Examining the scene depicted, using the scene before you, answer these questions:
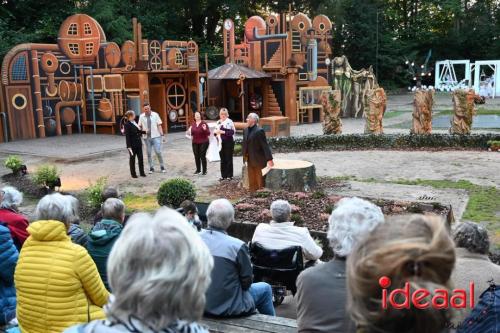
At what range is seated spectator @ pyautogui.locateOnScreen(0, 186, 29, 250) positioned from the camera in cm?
478

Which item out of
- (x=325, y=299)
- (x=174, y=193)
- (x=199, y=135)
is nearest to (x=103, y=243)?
(x=325, y=299)

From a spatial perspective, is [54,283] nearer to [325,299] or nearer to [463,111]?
[325,299]

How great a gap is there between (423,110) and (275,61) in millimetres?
8622

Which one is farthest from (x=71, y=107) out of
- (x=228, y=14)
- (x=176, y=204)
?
(x=228, y=14)

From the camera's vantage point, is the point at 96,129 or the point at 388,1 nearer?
the point at 96,129

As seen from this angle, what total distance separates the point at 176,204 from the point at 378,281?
21.9 feet

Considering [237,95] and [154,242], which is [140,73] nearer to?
[237,95]

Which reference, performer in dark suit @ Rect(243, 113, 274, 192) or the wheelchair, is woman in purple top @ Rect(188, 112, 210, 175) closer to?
performer in dark suit @ Rect(243, 113, 274, 192)

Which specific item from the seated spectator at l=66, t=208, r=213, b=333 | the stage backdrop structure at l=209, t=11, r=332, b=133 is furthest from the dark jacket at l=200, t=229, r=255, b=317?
the stage backdrop structure at l=209, t=11, r=332, b=133

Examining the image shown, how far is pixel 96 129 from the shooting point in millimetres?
22562

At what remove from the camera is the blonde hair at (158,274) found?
179cm

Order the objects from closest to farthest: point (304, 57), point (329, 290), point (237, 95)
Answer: point (329, 290), point (304, 57), point (237, 95)

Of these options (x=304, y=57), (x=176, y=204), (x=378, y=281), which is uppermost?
(x=304, y=57)

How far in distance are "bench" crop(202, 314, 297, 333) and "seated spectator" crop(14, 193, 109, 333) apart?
0.98 metres
